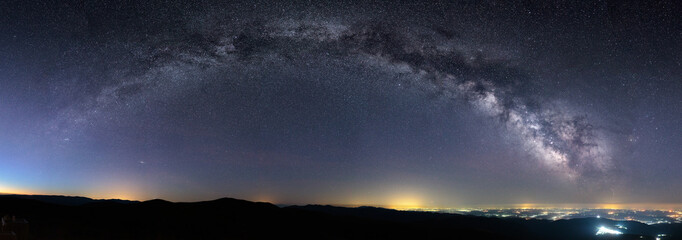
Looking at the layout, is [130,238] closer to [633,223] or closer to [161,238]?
[161,238]

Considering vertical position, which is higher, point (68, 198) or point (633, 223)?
point (68, 198)

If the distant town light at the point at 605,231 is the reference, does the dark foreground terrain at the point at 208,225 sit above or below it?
above

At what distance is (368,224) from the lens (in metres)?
71.4

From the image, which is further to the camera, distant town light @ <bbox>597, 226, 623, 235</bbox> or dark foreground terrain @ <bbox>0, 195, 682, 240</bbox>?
distant town light @ <bbox>597, 226, 623, 235</bbox>

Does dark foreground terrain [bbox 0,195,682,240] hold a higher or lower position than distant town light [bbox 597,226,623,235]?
higher

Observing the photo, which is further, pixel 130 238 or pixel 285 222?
pixel 285 222

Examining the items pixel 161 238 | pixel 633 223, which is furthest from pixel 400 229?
pixel 633 223

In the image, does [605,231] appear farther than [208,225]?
Yes

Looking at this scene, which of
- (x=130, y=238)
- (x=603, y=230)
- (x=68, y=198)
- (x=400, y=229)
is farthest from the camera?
(x=68, y=198)

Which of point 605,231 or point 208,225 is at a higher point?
point 208,225

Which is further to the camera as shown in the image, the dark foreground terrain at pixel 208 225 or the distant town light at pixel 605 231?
the distant town light at pixel 605 231

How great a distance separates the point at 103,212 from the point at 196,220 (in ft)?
40.3

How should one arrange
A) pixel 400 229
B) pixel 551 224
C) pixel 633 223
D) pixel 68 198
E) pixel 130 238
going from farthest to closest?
pixel 68 198, pixel 633 223, pixel 551 224, pixel 400 229, pixel 130 238

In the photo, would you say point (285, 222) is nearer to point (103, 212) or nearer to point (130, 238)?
point (103, 212)
